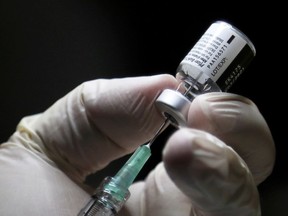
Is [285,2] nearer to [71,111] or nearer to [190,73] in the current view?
[190,73]

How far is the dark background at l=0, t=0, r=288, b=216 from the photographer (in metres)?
0.91

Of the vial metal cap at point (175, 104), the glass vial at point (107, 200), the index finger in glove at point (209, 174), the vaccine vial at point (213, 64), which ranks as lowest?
the glass vial at point (107, 200)

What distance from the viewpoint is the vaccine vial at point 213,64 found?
557mm

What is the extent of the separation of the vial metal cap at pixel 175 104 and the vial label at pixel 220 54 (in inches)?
1.8

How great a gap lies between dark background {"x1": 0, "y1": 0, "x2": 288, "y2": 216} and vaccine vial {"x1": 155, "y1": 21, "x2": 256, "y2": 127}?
1.00 ft

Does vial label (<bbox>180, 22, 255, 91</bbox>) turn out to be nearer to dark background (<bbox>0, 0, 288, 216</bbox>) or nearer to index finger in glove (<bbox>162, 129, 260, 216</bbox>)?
index finger in glove (<bbox>162, 129, 260, 216</bbox>)

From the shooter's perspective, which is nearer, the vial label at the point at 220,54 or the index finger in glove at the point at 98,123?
the vial label at the point at 220,54

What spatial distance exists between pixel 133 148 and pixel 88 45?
0.32 metres

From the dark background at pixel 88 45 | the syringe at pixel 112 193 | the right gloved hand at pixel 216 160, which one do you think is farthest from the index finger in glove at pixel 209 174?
the dark background at pixel 88 45

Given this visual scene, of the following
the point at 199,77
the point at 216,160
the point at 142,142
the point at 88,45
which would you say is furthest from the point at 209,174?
the point at 88,45

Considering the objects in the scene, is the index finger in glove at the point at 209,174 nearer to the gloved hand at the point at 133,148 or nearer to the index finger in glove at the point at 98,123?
the gloved hand at the point at 133,148

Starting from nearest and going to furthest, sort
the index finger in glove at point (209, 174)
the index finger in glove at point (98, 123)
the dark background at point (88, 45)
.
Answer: the index finger in glove at point (209, 174)
the index finger in glove at point (98, 123)
the dark background at point (88, 45)

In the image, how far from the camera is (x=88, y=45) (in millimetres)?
946

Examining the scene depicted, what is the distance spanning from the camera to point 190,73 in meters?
0.60
